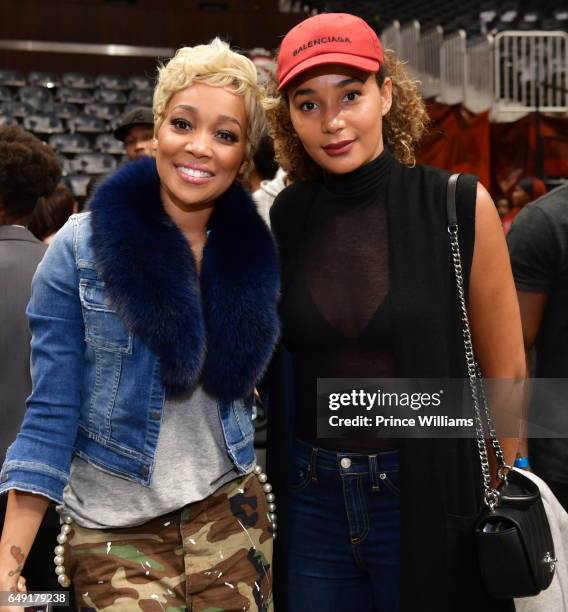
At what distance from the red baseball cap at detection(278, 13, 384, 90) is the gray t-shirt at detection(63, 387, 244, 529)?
2.32ft

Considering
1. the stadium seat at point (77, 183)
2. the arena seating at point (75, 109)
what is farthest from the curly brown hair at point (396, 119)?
the arena seating at point (75, 109)

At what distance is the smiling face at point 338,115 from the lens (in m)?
1.82

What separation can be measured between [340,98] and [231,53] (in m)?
0.25

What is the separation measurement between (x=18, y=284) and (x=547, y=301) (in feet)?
4.38

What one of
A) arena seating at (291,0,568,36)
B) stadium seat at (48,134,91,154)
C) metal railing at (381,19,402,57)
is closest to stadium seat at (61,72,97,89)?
stadium seat at (48,134,91,154)

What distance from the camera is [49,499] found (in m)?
1.59

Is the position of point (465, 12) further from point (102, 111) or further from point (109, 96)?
point (102, 111)

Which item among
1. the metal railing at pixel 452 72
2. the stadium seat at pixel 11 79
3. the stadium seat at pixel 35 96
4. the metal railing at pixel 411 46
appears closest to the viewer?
the metal railing at pixel 452 72

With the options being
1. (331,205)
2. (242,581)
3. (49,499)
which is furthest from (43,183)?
(242,581)

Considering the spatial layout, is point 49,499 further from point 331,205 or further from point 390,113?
point 390,113

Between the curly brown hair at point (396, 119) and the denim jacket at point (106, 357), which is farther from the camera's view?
the curly brown hair at point (396, 119)

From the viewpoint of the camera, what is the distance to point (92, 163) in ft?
34.8

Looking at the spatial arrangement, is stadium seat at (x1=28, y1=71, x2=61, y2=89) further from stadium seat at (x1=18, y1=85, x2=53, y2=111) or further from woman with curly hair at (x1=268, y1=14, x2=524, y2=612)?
woman with curly hair at (x1=268, y1=14, x2=524, y2=612)

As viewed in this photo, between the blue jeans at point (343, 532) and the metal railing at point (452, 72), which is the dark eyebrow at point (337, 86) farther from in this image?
the metal railing at point (452, 72)
